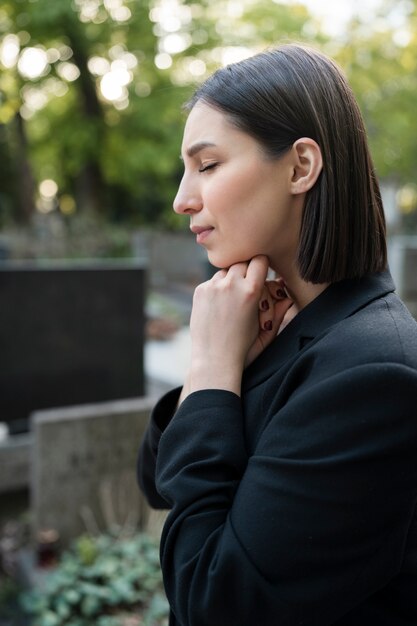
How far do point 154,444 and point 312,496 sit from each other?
0.57 meters

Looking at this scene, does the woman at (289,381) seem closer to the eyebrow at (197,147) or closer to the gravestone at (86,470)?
the eyebrow at (197,147)

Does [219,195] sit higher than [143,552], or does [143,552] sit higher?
[219,195]

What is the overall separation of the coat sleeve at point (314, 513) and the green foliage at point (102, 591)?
2.68m

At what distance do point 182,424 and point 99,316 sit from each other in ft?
18.3

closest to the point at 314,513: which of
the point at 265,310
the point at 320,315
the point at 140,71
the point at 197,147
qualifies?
the point at 320,315

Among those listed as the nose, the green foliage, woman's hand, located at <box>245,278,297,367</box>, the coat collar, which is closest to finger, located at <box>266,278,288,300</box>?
woman's hand, located at <box>245,278,297,367</box>

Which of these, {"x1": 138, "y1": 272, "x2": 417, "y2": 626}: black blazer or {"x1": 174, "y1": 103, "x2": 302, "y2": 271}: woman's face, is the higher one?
{"x1": 174, "y1": 103, "x2": 302, "y2": 271}: woman's face

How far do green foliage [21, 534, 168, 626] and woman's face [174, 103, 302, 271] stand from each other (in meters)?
2.77

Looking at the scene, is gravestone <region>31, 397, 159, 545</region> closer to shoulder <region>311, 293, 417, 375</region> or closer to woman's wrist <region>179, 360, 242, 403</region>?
woman's wrist <region>179, 360, 242, 403</region>

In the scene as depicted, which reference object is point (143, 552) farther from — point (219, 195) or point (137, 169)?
point (137, 169)

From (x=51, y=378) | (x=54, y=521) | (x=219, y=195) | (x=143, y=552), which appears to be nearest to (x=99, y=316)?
(x=51, y=378)

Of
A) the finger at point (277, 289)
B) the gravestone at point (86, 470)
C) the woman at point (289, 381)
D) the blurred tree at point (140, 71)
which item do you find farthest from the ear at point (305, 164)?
the blurred tree at point (140, 71)

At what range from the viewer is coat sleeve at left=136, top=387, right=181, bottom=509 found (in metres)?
1.57

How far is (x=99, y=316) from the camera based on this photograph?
6703mm
